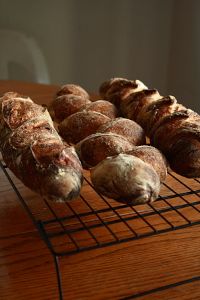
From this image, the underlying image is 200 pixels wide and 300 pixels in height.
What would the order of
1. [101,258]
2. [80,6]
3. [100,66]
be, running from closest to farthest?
1. [101,258]
2. [80,6]
3. [100,66]

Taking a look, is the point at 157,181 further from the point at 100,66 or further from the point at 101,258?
the point at 100,66

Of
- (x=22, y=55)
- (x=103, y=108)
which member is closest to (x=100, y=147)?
(x=103, y=108)

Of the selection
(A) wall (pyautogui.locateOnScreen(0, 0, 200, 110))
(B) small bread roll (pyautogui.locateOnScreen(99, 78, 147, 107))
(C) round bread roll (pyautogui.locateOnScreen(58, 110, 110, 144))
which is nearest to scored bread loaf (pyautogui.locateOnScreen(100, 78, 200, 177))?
(B) small bread roll (pyautogui.locateOnScreen(99, 78, 147, 107))

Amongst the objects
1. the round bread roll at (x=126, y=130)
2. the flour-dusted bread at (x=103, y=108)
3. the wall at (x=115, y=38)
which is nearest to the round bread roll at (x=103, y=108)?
the flour-dusted bread at (x=103, y=108)

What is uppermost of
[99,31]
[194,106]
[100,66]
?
[99,31]

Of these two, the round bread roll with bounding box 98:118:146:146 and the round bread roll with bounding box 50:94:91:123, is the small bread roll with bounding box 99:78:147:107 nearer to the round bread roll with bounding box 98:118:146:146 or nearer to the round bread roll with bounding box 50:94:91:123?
the round bread roll with bounding box 50:94:91:123

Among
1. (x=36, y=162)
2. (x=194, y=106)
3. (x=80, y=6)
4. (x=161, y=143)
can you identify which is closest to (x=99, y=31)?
(x=80, y=6)
